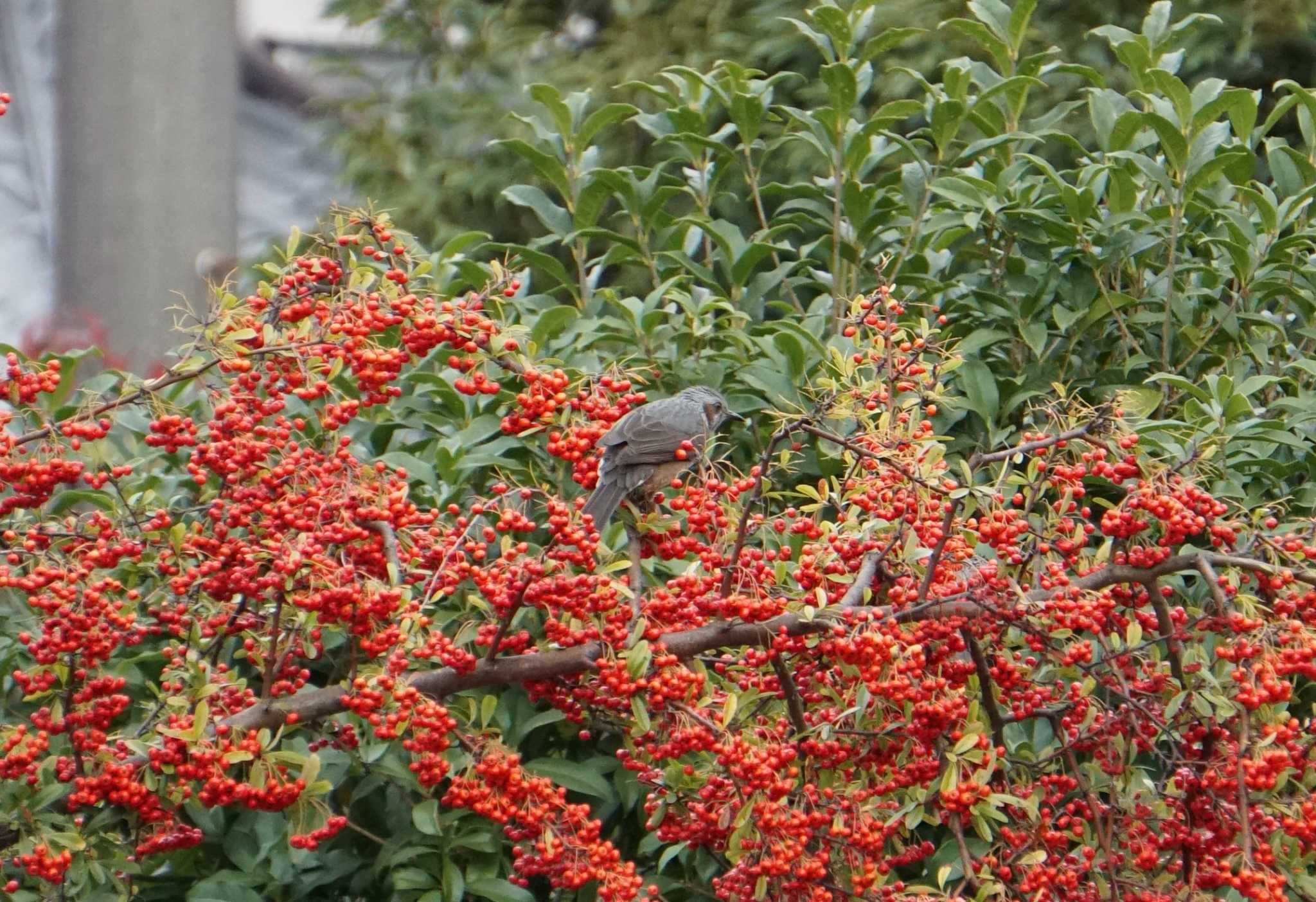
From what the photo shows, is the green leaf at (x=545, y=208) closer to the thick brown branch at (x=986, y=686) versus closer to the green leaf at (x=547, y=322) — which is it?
the green leaf at (x=547, y=322)

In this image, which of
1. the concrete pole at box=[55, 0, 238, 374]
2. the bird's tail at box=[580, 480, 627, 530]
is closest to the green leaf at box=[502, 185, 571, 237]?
the bird's tail at box=[580, 480, 627, 530]

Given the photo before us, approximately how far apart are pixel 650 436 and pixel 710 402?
318mm

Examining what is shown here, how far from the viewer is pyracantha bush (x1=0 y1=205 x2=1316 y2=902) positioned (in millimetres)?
2445

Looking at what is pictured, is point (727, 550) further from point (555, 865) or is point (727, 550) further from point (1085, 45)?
point (1085, 45)

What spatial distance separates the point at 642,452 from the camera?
2877 millimetres

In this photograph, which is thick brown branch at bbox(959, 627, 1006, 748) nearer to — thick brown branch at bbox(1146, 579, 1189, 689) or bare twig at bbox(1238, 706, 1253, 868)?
thick brown branch at bbox(1146, 579, 1189, 689)

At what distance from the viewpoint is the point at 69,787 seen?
2.69 m

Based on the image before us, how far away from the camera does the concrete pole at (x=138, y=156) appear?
7.16 meters

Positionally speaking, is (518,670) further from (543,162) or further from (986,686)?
(543,162)

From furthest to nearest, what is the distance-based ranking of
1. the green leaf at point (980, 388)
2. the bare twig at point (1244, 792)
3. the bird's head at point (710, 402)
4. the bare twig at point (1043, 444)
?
the green leaf at point (980, 388), the bird's head at point (710, 402), the bare twig at point (1043, 444), the bare twig at point (1244, 792)

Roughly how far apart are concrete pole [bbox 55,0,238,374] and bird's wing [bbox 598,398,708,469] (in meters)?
4.71

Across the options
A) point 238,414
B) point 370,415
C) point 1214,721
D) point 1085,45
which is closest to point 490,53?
point 1085,45

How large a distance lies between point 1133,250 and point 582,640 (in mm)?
1728

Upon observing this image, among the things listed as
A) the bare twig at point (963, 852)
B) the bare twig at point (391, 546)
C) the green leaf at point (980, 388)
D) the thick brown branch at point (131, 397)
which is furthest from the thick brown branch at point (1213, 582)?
the thick brown branch at point (131, 397)
